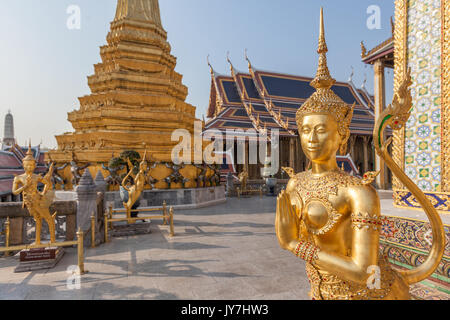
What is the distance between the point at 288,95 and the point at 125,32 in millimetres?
17391

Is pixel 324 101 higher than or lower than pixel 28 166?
higher

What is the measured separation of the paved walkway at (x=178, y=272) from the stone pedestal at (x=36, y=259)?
0.14 m

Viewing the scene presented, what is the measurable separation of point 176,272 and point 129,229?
330 cm

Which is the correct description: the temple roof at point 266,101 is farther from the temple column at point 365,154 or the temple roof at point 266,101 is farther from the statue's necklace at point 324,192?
the statue's necklace at point 324,192

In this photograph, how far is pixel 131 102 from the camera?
1389 centimetres

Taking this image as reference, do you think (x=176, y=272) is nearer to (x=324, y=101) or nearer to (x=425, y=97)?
(x=324, y=101)

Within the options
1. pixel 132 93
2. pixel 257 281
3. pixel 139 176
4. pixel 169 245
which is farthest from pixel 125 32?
pixel 257 281

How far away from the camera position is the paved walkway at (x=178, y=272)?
11.9ft

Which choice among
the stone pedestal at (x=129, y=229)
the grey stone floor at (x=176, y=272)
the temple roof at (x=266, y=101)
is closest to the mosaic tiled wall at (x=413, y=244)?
the grey stone floor at (x=176, y=272)

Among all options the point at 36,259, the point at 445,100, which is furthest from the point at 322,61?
the point at 36,259

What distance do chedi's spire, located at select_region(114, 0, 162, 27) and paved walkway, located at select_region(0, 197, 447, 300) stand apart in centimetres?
1475

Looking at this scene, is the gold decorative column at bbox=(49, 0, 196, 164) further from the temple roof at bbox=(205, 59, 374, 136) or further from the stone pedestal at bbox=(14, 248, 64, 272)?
the stone pedestal at bbox=(14, 248, 64, 272)

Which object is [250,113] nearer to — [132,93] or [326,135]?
[132,93]

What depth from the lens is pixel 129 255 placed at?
5.39m
